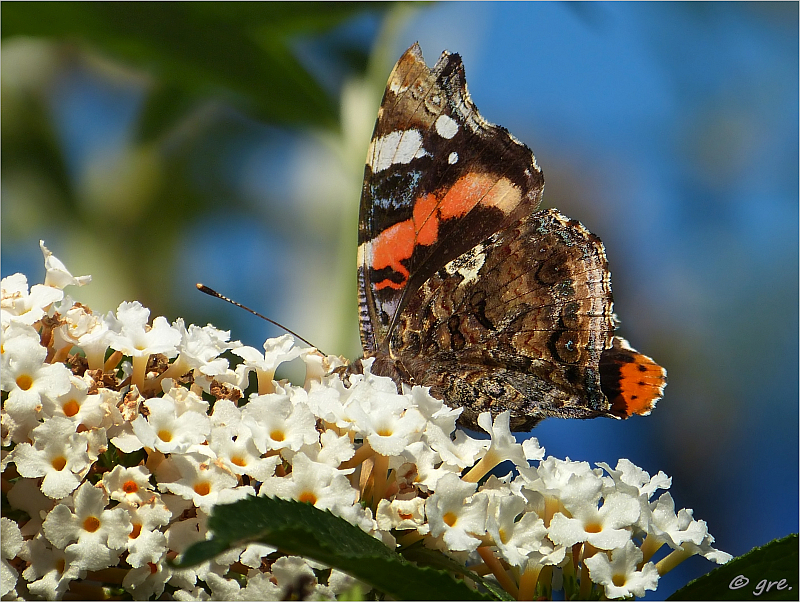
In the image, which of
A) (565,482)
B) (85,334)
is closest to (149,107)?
(85,334)

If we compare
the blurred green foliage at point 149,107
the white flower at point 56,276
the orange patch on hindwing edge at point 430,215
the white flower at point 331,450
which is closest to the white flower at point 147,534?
the white flower at point 331,450

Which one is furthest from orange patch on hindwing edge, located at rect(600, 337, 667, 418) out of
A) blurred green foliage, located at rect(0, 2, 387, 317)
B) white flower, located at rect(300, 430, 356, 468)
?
blurred green foliage, located at rect(0, 2, 387, 317)

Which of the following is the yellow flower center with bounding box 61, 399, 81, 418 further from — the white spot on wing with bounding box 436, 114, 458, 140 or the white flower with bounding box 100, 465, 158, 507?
the white spot on wing with bounding box 436, 114, 458, 140

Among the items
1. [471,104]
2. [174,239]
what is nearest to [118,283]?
[174,239]

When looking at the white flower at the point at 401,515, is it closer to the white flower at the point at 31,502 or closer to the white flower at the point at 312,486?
the white flower at the point at 312,486

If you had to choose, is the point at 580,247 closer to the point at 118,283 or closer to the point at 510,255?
the point at 510,255

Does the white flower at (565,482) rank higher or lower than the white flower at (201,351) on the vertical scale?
lower
